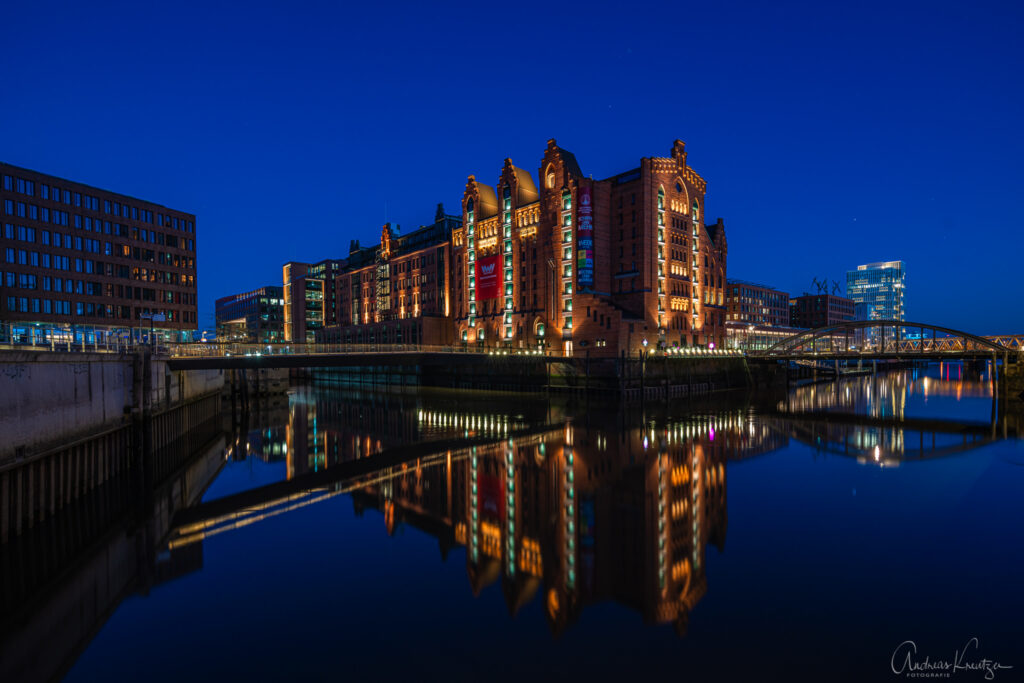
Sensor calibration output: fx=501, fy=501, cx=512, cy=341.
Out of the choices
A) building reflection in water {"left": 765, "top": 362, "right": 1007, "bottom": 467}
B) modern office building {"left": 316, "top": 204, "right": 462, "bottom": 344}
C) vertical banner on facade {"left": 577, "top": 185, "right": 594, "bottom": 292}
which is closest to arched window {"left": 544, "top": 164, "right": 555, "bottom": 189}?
vertical banner on facade {"left": 577, "top": 185, "right": 594, "bottom": 292}

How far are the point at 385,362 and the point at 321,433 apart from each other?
11.9 metres

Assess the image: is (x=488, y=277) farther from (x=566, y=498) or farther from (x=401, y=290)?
(x=566, y=498)

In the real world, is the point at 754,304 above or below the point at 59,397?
above

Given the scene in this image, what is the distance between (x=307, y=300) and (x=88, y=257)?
323 feet

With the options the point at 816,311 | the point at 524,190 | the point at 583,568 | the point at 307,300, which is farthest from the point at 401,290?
the point at 816,311

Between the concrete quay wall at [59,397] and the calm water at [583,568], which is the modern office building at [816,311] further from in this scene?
the concrete quay wall at [59,397]

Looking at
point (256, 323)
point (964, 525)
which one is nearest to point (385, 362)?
point (964, 525)

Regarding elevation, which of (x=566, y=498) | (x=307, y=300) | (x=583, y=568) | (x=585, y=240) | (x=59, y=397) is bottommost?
(x=566, y=498)

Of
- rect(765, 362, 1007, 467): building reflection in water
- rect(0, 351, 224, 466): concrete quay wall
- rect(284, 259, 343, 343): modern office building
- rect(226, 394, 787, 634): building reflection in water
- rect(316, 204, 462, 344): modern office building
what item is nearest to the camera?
rect(226, 394, 787, 634): building reflection in water

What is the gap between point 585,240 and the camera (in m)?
81.0

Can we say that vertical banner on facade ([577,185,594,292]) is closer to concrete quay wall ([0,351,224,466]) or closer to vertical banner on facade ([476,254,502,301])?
vertical banner on facade ([476,254,502,301])

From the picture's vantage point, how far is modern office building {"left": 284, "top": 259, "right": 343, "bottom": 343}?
16312cm

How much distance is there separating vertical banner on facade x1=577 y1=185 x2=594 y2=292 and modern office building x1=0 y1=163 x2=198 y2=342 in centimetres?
5783

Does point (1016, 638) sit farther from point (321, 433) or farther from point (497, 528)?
point (321, 433)
